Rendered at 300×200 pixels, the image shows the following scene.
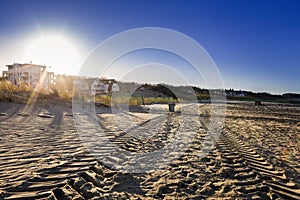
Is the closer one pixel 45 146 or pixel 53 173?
pixel 53 173

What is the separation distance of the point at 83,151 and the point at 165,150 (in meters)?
1.88

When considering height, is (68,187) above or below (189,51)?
below

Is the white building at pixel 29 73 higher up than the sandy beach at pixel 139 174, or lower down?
higher up

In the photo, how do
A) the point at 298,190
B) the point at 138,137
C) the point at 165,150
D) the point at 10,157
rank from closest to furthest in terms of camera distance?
the point at 298,190 → the point at 10,157 → the point at 165,150 → the point at 138,137

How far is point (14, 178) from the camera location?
3.46 meters

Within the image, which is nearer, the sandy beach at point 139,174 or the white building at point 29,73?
the sandy beach at point 139,174

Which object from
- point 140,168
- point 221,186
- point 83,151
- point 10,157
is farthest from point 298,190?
point 10,157

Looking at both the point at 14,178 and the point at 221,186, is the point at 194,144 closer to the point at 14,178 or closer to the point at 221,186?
the point at 221,186

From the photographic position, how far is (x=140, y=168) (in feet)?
14.7

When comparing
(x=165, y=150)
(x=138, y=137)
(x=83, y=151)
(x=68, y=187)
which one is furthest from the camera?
(x=138, y=137)

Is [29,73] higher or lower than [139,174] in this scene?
higher

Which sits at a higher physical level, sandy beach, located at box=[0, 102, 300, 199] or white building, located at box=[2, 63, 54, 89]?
white building, located at box=[2, 63, 54, 89]

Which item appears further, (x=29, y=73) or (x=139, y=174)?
(x=29, y=73)

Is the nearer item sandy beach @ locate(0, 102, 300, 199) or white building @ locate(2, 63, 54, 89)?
sandy beach @ locate(0, 102, 300, 199)
